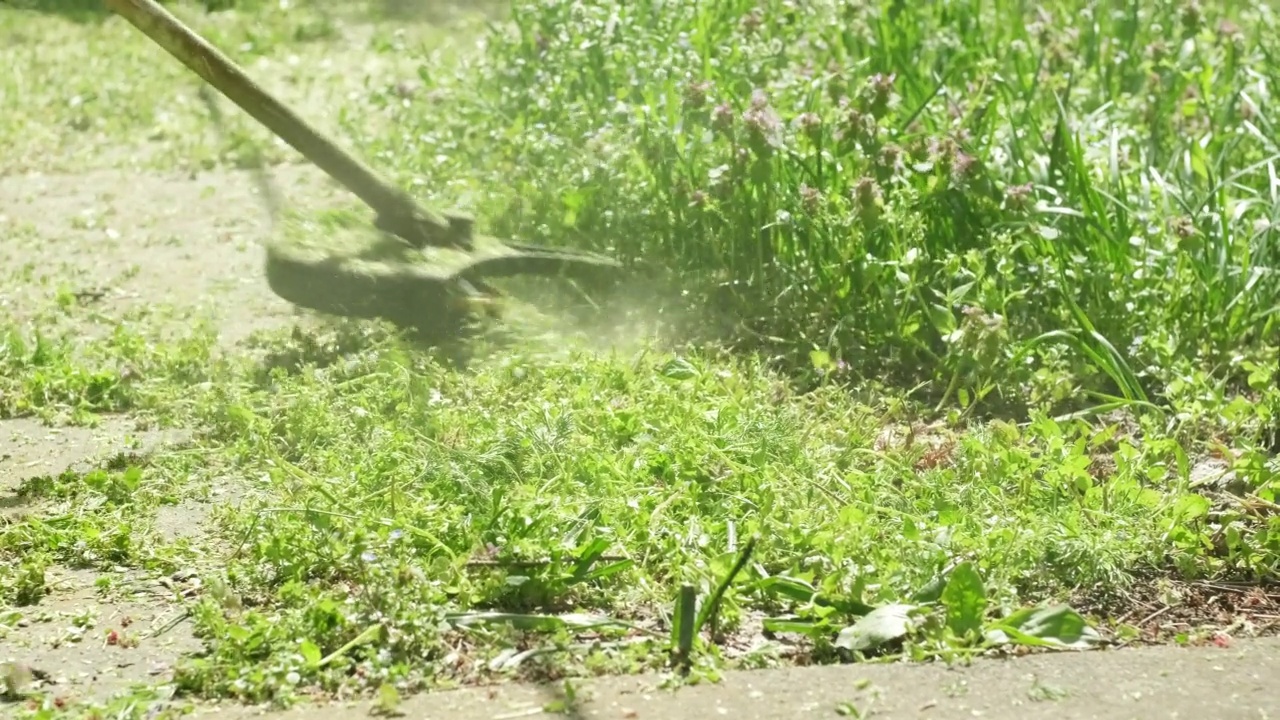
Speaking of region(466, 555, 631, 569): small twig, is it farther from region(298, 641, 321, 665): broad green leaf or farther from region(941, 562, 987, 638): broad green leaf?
region(941, 562, 987, 638): broad green leaf

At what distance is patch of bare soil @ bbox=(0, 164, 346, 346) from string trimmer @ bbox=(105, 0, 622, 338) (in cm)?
39

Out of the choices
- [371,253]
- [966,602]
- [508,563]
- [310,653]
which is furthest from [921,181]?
[310,653]

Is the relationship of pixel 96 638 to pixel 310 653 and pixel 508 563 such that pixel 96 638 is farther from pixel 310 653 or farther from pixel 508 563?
pixel 508 563

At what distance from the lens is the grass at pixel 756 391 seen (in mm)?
3125

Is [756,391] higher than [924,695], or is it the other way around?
[756,391]

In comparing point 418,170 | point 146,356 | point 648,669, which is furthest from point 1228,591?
point 418,170

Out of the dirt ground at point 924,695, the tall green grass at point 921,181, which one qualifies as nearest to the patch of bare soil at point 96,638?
the dirt ground at point 924,695

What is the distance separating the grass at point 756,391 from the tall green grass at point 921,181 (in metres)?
0.02

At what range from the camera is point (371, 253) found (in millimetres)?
4828

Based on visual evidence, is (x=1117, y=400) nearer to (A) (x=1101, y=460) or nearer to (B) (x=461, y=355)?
(A) (x=1101, y=460)

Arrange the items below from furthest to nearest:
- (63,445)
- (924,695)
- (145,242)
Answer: (145,242), (63,445), (924,695)

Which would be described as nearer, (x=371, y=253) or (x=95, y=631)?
(x=95, y=631)

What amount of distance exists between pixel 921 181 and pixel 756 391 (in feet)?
2.66

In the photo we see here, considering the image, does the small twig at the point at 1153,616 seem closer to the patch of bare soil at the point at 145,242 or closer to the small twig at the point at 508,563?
the small twig at the point at 508,563
